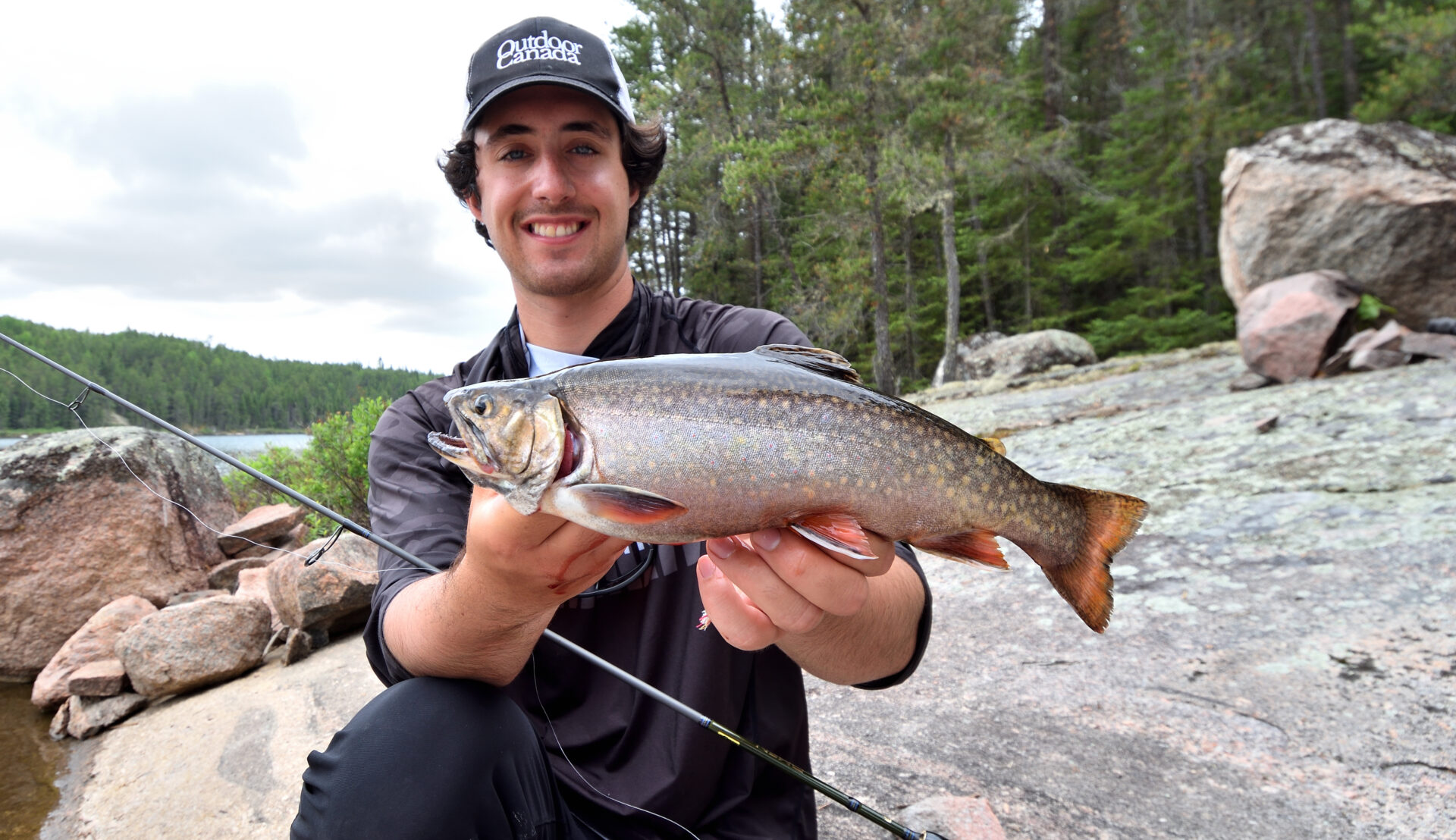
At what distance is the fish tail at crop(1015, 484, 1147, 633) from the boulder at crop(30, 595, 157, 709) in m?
6.73

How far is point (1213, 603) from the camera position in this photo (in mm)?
4180

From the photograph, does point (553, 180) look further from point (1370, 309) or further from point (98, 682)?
point (1370, 309)

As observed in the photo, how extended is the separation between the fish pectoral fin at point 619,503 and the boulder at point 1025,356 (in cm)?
Answer: 1608

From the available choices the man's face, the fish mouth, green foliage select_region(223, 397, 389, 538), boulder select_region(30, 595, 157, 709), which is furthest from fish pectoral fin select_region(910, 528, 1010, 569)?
green foliage select_region(223, 397, 389, 538)

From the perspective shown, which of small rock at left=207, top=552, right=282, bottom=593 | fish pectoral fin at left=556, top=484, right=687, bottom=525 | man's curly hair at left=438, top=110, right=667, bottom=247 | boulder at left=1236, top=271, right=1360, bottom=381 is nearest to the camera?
fish pectoral fin at left=556, top=484, right=687, bottom=525

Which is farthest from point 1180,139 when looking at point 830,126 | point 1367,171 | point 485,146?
point 485,146

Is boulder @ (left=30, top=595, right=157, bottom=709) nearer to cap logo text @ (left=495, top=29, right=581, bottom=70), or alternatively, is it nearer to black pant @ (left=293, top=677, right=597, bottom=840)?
black pant @ (left=293, top=677, right=597, bottom=840)

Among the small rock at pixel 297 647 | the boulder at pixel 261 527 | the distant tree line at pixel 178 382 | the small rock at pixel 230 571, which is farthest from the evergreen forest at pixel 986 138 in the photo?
the small rock at pixel 297 647

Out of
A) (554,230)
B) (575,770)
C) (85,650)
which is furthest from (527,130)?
(85,650)

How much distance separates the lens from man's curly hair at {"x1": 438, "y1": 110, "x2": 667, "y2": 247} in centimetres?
311

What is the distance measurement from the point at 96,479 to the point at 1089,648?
851cm

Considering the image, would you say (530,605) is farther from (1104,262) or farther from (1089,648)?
(1104,262)

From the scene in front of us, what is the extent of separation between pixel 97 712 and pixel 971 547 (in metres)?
6.39

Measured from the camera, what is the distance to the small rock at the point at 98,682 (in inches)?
212
